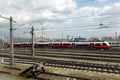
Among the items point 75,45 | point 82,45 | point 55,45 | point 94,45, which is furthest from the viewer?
point 55,45

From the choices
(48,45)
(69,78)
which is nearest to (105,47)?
(48,45)

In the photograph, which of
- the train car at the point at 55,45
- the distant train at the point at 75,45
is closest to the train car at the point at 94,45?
the distant train at the point at 75,45

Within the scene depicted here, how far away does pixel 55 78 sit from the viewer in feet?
57.3

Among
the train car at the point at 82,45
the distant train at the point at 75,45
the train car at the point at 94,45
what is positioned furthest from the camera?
the train car at the point at 82,45

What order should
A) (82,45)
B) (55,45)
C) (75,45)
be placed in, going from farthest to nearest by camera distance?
1. (55,45)
2. (75,45)
3. (82,45)

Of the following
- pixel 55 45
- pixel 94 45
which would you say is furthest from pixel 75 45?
pixel 55 45

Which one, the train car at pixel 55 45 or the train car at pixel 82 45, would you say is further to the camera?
the train car at pixel 55 45

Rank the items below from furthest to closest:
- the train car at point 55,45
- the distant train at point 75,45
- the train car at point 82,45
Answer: the train car at point 55,45
the train car at point 82,45
the distant train at point 75,45

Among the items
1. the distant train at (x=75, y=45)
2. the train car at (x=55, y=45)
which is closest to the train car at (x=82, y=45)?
the distant train at (x=75, y=45)

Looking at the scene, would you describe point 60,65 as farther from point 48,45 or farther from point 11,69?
point 48,45

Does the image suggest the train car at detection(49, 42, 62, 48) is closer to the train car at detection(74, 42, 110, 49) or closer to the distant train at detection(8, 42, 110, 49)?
the distant train at detection(8, 42, 110, 49)

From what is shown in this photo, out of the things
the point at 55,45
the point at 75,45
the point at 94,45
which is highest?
the point at 94,45

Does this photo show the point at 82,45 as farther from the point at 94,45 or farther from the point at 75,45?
the point at 94,45

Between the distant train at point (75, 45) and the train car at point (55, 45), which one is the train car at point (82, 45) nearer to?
the distant train at point (75, 45)
